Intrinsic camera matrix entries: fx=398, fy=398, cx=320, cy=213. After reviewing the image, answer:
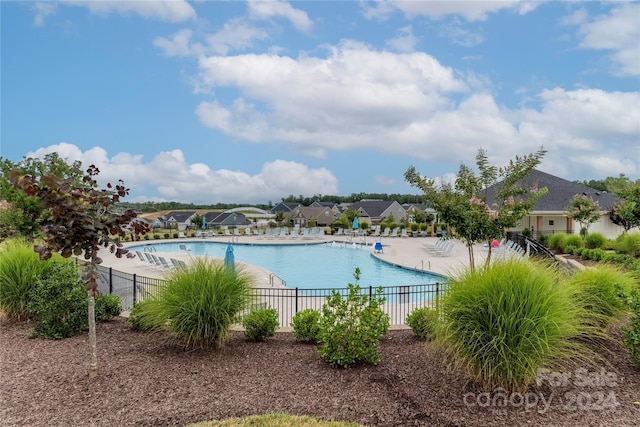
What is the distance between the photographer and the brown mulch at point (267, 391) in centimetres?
402

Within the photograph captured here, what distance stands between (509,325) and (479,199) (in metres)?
5.39

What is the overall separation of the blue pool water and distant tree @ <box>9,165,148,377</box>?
25.4 ft

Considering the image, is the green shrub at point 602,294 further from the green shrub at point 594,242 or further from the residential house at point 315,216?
→ the residential house at point 315,216

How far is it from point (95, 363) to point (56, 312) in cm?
236

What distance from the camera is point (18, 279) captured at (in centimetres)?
744

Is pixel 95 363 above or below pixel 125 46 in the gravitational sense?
below

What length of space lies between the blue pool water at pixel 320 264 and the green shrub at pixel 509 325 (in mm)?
5868

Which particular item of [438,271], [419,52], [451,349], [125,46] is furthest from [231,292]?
[438,271]

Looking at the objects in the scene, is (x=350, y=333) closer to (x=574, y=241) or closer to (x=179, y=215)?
(x=574, y=241)

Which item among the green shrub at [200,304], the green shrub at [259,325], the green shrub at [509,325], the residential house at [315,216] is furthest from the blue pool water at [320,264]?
the residential house at [315,216]

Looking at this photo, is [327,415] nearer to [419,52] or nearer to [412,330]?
[412,330]

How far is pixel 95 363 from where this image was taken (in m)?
4.98

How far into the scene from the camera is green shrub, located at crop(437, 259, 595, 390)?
13.4 feet

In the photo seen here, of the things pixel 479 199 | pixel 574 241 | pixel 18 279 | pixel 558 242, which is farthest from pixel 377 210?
pixel 18 279
